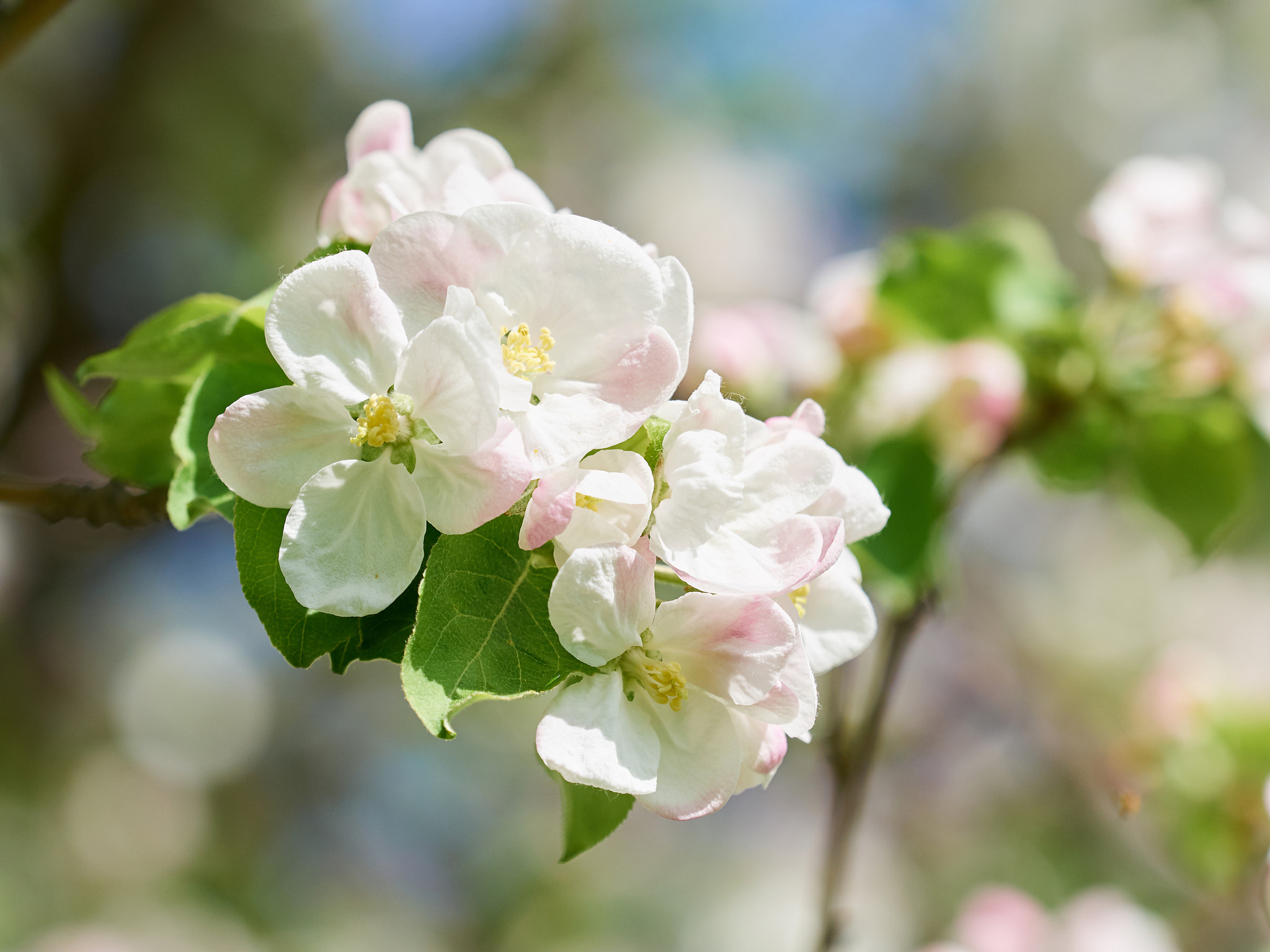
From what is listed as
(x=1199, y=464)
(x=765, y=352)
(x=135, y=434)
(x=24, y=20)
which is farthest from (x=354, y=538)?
(x=1199, y=464)

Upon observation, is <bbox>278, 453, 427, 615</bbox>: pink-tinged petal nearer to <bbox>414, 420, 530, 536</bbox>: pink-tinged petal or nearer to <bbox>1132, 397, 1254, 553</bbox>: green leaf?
<bbox>414, 420, 530, 536</bbox>: pink-tinged petal

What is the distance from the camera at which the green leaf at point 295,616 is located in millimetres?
333

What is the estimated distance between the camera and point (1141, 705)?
1164 millimetres

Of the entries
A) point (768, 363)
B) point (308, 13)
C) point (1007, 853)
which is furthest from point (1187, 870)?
point (308, 13)

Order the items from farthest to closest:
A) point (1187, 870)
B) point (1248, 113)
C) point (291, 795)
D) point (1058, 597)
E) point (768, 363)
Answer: point (1248, 113) → point (1058, 597) → point (291, 795) → point (1187, 870) → point (768, 363)

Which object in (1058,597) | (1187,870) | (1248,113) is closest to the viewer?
(1187,870)

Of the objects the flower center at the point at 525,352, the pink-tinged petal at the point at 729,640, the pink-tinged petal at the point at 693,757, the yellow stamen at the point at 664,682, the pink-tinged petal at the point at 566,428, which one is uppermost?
the flower center at the point at 525,352

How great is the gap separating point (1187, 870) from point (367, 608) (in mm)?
1073

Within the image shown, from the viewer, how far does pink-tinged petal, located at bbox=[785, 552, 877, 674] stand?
392mm

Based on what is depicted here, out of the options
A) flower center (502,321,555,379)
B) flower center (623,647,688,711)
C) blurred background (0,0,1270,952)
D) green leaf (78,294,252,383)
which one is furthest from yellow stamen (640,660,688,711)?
blurred background (0,0,1270,952)

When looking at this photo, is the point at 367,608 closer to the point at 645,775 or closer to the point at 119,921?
the point at 645,775

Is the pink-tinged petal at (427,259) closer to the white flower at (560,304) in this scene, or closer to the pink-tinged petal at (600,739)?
the white flower at (560,304)

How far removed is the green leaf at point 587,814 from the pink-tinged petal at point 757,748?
0.14ft

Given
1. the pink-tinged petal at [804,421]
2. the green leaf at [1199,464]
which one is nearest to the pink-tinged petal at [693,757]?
the pink-tinged petal at [804,421]
